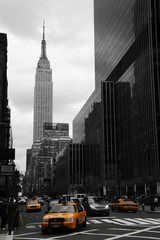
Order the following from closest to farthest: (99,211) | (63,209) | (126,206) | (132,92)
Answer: (63,209) < (99,211) < (126,206) < (132,92)

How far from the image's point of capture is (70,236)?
15.0m

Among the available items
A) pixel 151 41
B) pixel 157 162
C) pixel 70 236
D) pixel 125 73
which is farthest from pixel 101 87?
pixel 70 236

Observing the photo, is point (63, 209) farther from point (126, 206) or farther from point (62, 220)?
point (126, 206)

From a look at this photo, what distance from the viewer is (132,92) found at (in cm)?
8369

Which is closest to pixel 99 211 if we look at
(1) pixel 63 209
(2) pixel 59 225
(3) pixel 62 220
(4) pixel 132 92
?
(1) pixel 63 209

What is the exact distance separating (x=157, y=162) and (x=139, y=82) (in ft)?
69.0

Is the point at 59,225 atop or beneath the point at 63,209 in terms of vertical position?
beneath

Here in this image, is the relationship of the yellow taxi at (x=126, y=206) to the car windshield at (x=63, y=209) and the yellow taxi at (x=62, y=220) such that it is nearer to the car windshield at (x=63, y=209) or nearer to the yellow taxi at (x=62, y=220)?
the car windshield at (x=63, y=209)

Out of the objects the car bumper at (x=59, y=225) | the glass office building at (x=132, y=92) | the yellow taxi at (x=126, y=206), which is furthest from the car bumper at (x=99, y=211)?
the glass office building at (x=132, y=92)

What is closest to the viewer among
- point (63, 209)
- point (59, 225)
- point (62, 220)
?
point (59, 225)

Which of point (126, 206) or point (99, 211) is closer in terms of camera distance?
point (99, 211)

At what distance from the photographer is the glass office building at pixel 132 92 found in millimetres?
72250

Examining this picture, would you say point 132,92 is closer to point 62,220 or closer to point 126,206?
point 126,206

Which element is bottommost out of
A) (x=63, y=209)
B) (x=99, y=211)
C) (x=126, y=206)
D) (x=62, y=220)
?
(x=126, y=206)
